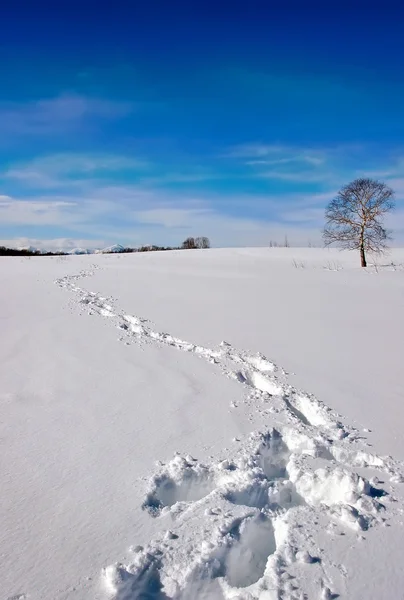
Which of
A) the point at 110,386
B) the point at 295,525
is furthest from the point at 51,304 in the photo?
the point at 295,525

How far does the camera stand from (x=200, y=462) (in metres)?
2.78

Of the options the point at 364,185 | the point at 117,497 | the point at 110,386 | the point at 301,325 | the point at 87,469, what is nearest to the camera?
the point at 117,497

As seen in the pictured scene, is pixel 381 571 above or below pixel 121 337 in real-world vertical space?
below

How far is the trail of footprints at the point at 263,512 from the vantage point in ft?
6.17

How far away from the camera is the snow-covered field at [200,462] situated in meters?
1.93

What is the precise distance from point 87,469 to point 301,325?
4.70 meters

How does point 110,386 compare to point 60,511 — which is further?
point 110,386

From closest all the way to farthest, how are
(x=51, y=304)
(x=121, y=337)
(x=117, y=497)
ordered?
(x=117, y=497) < (x=121, y=337) < (x=51, y=304)

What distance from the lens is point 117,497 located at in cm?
241

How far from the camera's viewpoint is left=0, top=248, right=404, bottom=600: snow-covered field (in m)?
1.93

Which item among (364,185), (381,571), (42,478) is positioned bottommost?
(381,571)

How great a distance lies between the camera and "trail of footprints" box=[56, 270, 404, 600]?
1880 mm

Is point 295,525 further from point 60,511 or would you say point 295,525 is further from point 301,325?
point 301,325

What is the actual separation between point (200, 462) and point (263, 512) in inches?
22.3
